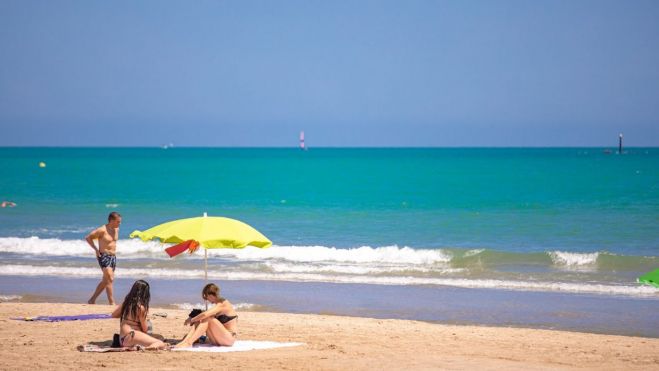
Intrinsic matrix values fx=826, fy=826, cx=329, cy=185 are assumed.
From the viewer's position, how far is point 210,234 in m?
11.3

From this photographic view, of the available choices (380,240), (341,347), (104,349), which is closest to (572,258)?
(380,240)

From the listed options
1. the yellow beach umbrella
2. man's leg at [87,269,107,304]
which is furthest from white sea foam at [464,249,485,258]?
the yellow beach umbrella

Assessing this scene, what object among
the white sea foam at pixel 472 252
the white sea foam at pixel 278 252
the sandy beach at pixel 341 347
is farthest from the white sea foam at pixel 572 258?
the sandy beach at pixel 341 347

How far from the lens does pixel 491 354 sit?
11219 mm

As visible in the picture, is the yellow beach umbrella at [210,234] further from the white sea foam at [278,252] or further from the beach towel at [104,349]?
the white sea foam at [278,252]

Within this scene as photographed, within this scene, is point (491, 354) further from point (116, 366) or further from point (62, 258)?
point (62, 258)

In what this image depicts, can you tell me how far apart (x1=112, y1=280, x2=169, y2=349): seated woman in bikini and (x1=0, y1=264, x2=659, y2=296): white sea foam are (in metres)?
8.54

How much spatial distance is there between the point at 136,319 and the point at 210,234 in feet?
4.87

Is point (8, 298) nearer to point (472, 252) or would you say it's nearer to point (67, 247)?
point (67, 247)

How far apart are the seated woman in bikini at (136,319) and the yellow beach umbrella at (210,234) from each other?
0.81 m

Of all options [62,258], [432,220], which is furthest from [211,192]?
[62,258]

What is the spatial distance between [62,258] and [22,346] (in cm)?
1302

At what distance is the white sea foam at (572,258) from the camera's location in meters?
22.6

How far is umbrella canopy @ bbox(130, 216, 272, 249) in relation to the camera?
11.2 meters
